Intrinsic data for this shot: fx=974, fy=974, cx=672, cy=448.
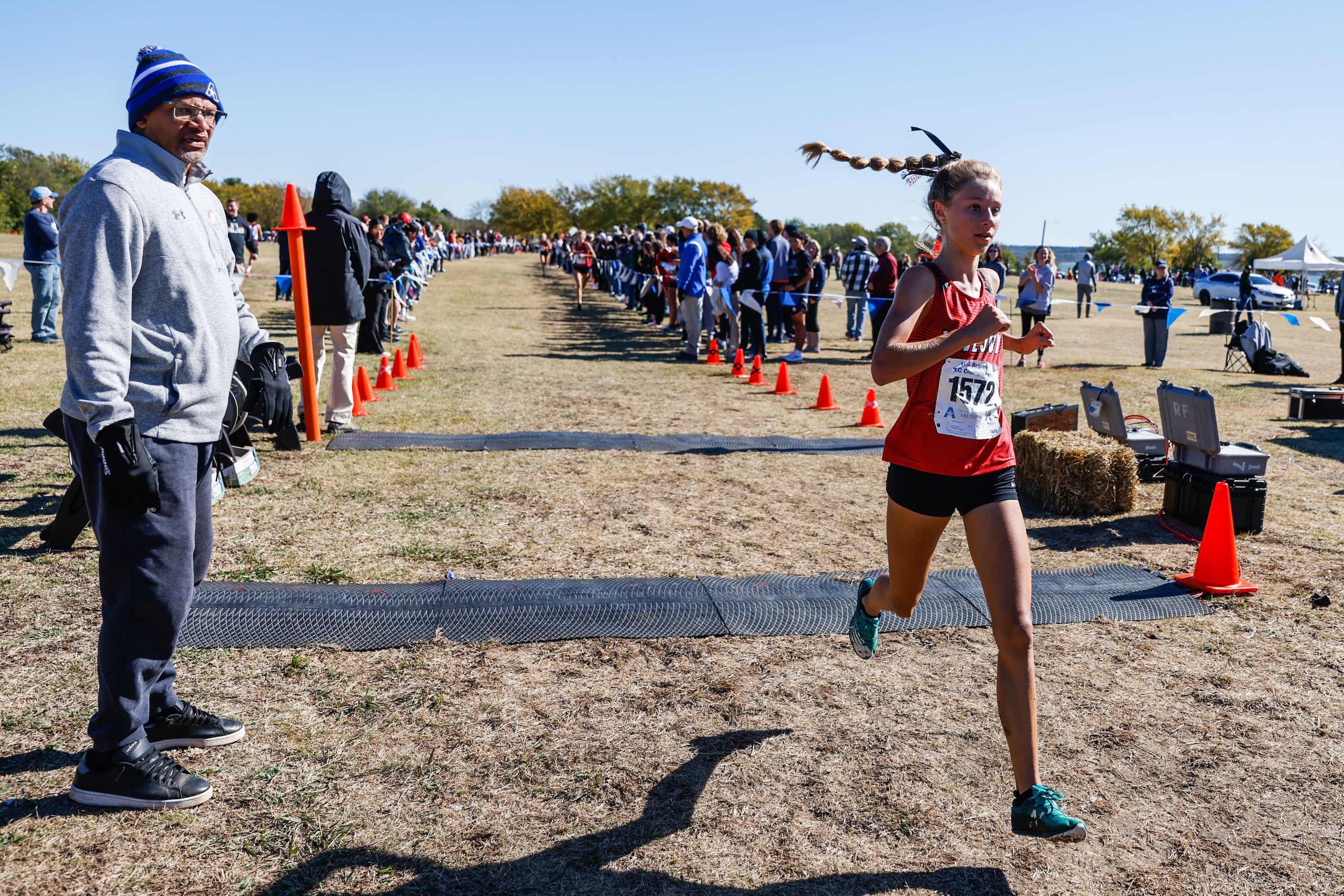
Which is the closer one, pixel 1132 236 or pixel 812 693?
pixel 812 693

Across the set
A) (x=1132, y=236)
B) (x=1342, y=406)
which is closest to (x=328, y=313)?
(x=1342, y=406)

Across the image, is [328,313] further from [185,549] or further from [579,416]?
[185,549]

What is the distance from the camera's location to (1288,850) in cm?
290

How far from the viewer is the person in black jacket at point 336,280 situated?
8.28m

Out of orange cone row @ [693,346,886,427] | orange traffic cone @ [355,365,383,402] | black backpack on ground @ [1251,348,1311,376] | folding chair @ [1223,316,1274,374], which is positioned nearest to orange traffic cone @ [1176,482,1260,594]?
orange cone row @ [693,346,886,427]

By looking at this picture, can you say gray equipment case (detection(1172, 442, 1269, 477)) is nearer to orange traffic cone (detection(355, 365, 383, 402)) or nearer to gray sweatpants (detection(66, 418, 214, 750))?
gray sweatpants (detection(66, 418, 214, 750))

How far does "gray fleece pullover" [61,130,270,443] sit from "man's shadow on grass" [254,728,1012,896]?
4.27 feet

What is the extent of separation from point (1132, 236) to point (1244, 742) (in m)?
90.0

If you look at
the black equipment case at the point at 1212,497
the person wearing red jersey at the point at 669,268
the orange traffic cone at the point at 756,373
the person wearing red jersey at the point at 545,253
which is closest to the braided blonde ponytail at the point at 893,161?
the black equipment case at the point at 1212,497

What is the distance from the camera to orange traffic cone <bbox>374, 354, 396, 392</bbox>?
11.5m

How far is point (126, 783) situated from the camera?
2900mm

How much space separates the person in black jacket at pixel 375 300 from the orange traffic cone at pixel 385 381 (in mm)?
2500

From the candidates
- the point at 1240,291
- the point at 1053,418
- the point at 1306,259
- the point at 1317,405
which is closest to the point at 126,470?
the point at 1053,418

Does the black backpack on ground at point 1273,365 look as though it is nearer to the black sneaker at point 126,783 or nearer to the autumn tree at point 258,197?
the black sneaker at point 126,783
